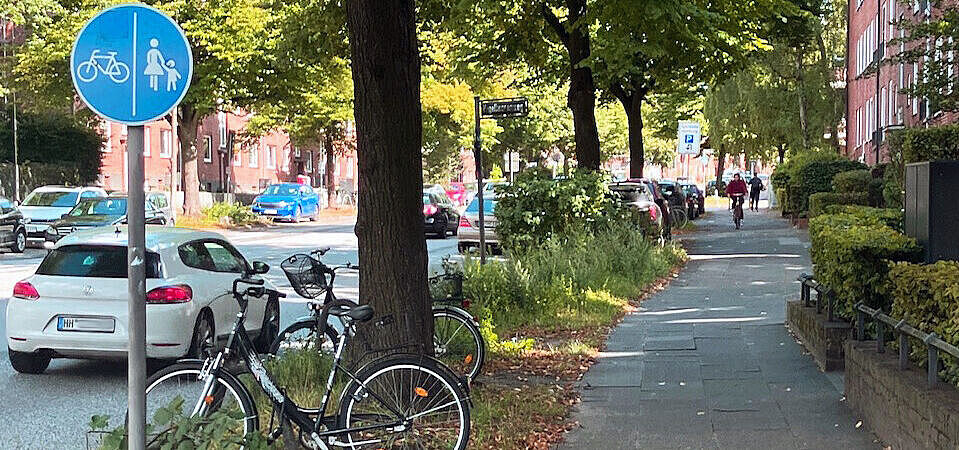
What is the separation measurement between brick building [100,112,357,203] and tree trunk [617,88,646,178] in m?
→ 15.8

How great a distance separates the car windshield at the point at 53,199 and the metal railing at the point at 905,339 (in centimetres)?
2675

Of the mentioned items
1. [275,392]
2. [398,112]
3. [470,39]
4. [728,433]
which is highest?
[470,39]

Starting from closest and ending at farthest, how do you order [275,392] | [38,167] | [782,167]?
1. [275,392]
2. [782,167]
3. [38,167]

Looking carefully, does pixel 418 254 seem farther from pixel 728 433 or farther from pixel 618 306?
pixel 618 306

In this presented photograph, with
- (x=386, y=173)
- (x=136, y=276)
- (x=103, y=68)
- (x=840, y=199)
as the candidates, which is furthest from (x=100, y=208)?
(x=136, y=276)

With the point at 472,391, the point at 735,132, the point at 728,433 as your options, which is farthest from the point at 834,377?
the point at 735,132

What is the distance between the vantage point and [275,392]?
594 centimetres

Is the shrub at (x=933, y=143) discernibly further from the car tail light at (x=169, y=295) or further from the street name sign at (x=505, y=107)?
the car tail light at (x=169, y=295)

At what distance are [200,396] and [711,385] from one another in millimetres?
4332

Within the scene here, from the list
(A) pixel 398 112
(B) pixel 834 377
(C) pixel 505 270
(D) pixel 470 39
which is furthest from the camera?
(D) pixel 470 39

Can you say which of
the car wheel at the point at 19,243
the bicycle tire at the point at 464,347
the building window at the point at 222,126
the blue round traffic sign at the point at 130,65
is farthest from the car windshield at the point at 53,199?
the building window at the point at 222,126

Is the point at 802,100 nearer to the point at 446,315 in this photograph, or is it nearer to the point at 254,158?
the point at 446,315

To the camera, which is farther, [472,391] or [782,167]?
[782,167]

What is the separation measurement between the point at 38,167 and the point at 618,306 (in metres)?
A: 36.0
